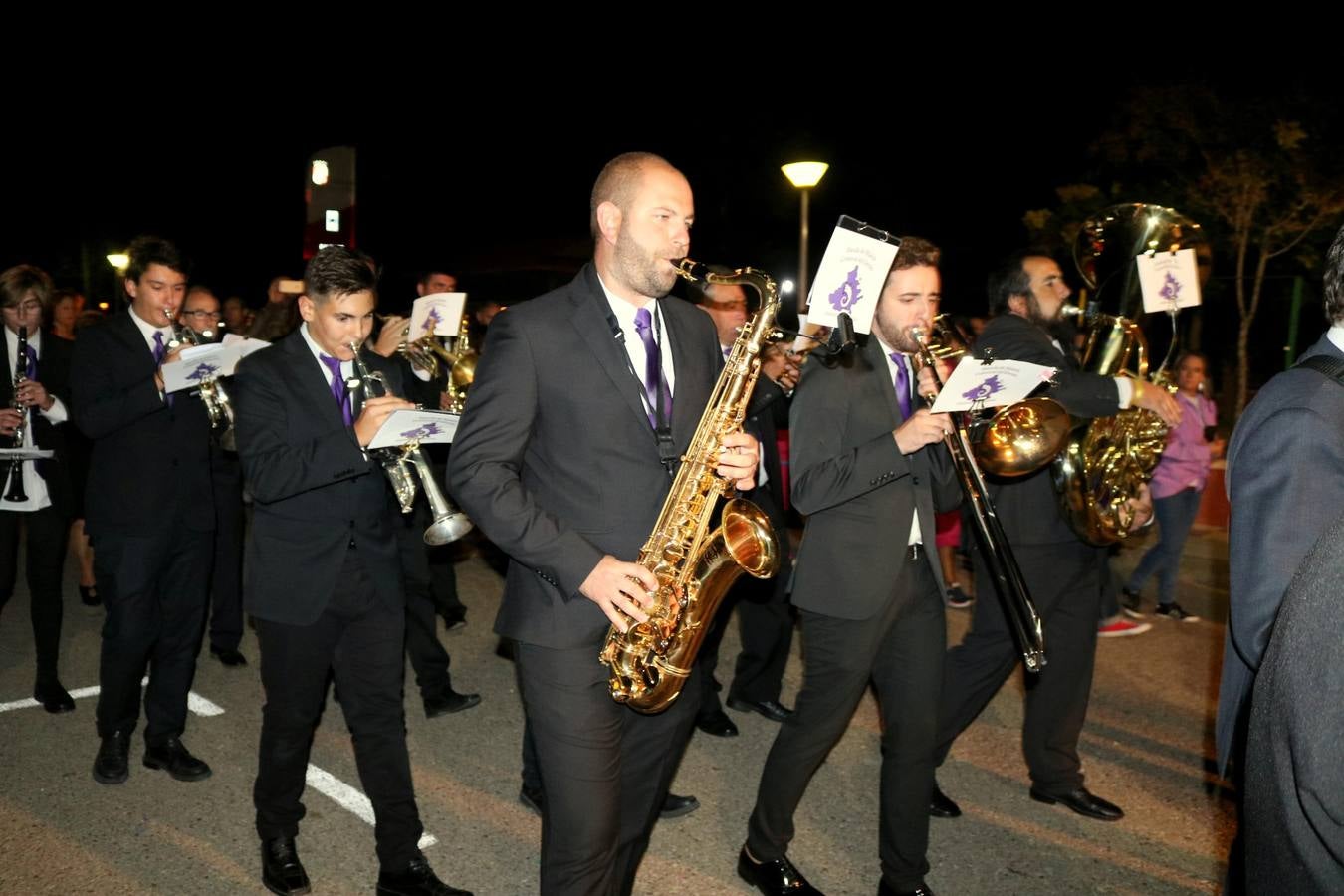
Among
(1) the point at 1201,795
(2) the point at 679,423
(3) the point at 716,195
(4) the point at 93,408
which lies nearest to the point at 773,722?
(1) the point at 1201,795

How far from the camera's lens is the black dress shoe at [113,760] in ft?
15.1

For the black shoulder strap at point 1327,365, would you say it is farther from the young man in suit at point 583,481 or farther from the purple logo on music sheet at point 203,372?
the purple logo on music sheet at point 203,372

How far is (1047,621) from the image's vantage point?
448cm

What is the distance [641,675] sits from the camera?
9.47 ft

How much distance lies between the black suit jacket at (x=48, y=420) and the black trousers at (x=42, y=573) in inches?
4.4

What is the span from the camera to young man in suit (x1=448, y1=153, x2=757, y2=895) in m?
2.71

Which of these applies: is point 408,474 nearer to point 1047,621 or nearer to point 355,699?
point 355,699

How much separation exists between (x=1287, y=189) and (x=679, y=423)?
1349cm

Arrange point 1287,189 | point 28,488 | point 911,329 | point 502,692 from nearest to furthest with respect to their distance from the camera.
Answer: point 911,329, point 28,488, point 502,692, point 1287,189

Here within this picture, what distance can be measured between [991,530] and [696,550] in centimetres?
138

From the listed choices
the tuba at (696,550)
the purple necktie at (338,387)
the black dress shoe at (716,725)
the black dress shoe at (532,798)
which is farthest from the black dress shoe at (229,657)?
the tuba at (696,550)

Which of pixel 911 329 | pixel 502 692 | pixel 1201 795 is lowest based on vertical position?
pixel 502 692

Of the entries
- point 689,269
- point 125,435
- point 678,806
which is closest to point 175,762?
point 125,435

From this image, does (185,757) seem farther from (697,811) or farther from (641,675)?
(641,675)
